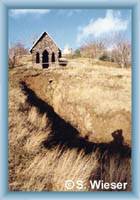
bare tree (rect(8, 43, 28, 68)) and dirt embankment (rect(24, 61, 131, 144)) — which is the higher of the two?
bare tree (rect(8, 43, 28, 68))

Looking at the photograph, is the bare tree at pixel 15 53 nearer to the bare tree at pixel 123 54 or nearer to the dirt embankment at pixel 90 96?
the dirt embankment at pixel 90 96

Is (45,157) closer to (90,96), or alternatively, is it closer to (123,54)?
(90,96)

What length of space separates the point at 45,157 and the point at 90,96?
25cm

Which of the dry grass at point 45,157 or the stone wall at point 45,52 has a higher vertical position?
the stone wall at point 45,52

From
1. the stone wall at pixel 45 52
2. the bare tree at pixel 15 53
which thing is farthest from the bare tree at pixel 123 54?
the bare tree at pixel 15 53

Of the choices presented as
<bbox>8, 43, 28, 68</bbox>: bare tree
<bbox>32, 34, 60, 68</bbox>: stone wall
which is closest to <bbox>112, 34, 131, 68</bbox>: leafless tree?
<bbox>32, 34, 60, 68</bbox>: stone wall

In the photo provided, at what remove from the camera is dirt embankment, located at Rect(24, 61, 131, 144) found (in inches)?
66.8

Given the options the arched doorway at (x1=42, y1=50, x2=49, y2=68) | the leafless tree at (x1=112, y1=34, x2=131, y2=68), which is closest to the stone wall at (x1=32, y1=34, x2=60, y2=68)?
the arched doorway at (x1=42, y1=50, x2=49, y2=68)

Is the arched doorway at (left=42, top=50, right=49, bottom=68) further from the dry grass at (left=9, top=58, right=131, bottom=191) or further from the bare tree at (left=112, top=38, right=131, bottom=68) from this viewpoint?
the bare tree at (left=112, top=38, right=131, bottom=68)

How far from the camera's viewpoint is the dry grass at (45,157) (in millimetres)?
1697

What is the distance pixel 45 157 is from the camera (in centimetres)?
171

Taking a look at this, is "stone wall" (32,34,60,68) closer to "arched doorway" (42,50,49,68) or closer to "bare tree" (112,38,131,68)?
"arched doorway" (42,50,49,68)

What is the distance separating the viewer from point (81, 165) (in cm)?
171
